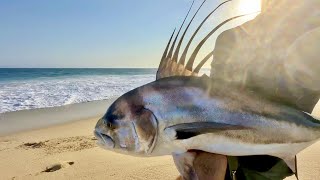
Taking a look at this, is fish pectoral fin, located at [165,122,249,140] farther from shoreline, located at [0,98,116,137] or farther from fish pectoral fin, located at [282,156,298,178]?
shoreline, located at [0,98,116,137]

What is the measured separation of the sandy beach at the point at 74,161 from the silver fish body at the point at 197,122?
2939mm

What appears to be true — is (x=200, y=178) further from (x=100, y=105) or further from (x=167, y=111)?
(x=100, y=105)

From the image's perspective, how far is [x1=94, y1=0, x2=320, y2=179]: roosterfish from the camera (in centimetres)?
173

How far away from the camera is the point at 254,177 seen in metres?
2.22

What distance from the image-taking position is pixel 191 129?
1677mm

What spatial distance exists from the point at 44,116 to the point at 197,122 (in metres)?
9.52

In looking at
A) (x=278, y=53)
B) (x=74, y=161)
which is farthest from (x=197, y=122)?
(x=74, y=161)

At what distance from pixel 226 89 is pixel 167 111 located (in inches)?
12.3

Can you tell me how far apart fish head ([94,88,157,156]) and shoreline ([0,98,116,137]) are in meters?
7.06

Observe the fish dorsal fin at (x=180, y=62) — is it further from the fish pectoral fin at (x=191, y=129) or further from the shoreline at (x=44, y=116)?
the shoreline at (x=44, y=116)

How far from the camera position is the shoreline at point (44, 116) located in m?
9.03

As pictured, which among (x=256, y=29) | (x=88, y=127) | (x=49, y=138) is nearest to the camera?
(x=256, y=29)

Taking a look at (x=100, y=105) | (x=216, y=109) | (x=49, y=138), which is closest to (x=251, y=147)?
(x=216, y=109)

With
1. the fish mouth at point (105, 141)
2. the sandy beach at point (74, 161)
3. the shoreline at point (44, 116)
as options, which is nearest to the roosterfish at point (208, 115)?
the fish mouth at point (105, 141)
